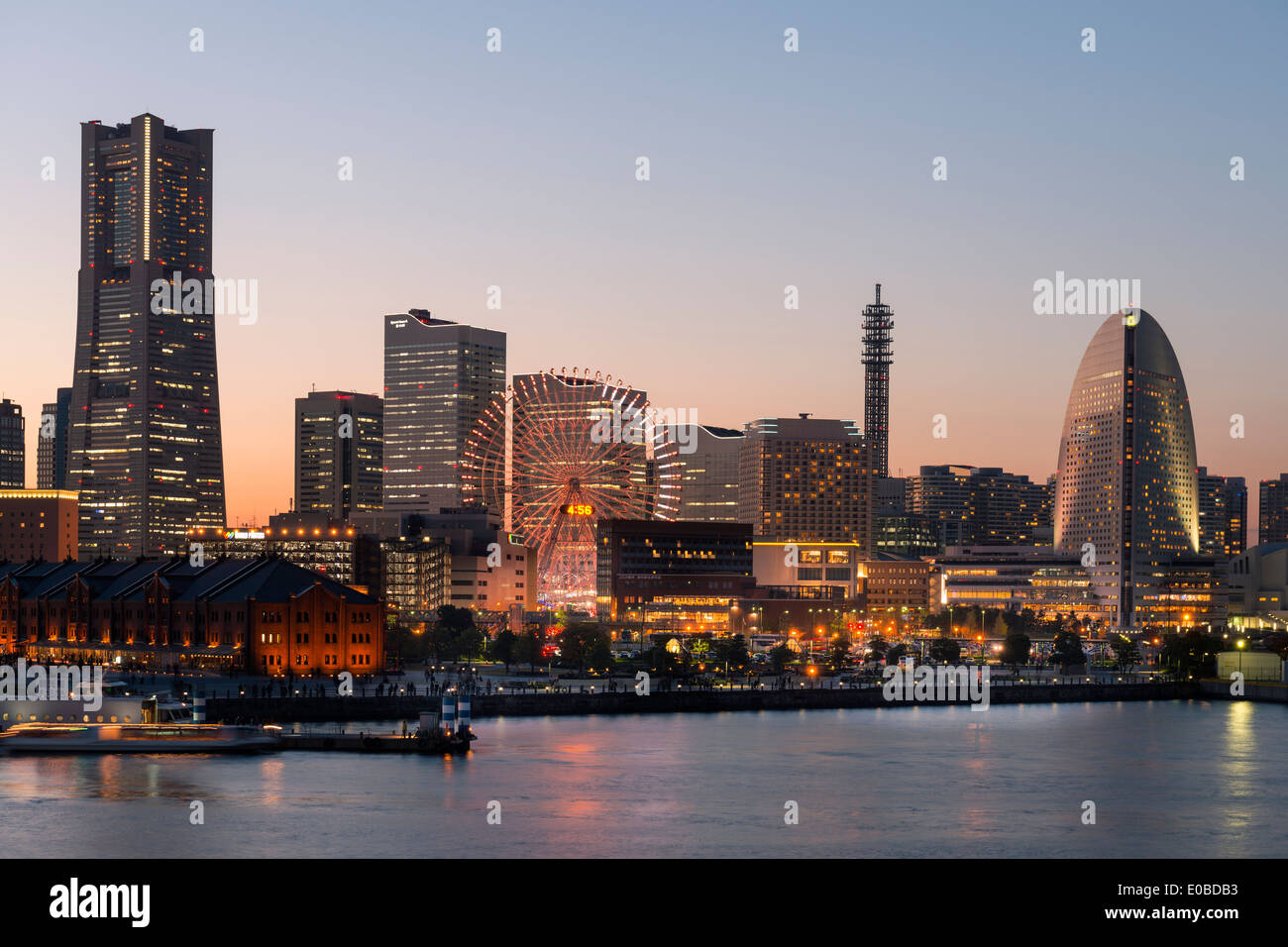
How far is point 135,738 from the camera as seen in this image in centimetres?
9481

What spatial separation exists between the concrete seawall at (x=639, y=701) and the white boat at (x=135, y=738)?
7.04 metres

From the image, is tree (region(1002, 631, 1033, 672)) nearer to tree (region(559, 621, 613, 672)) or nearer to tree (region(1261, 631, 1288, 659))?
tree (region(1261, 631, 1288, 659))

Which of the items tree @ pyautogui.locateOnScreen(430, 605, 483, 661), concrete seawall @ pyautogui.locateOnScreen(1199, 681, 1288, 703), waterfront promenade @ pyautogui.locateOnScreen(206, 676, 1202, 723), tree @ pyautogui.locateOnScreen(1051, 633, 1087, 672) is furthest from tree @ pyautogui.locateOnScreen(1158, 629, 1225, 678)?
tree @ pyautogui.locateOnScreen(430, 605, 483, 661)

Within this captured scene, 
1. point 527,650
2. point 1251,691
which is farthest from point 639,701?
point 1251,691

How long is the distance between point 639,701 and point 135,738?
39.4m

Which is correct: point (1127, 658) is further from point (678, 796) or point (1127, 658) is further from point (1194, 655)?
point (678, 796)

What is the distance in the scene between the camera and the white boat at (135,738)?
93750mm

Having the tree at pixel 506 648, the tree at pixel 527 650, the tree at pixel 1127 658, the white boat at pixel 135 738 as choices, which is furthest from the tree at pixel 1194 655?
the white boat at pixel 135 738

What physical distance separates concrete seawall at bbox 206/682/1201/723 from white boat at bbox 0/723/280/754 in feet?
23.1

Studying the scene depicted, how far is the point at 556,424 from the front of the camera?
16938 centimetres

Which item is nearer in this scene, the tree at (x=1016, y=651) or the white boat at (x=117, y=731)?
the white boat at (x=117, y=731)

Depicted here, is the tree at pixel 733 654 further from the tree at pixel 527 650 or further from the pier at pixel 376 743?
the pier at pixel 376 743

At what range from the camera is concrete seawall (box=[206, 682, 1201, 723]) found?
10681 cm
